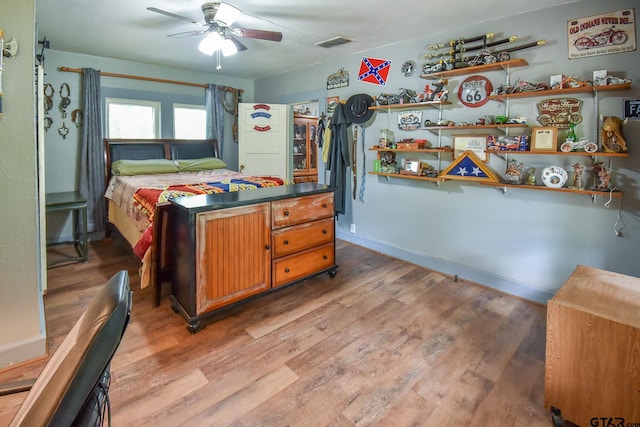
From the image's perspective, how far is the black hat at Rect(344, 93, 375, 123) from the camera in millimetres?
4082

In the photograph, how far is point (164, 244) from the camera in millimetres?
2705

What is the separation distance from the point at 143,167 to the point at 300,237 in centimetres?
262

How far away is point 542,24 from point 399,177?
6.01 feet

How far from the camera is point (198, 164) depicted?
188 inches

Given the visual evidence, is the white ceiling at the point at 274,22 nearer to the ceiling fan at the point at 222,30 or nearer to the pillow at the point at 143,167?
the ceiling fan at the point at 222,30

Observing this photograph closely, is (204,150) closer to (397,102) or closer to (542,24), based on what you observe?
(397,102)

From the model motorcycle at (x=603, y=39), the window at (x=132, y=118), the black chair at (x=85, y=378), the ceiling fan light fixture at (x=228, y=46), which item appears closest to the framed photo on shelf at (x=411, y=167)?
the model motorcycle at (x=603, y=39)

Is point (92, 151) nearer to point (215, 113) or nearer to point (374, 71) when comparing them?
point (215, 113)

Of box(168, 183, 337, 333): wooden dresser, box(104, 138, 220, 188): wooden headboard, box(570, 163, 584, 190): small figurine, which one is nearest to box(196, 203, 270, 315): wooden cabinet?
box(168, 183, 337, 333): wooden dresser

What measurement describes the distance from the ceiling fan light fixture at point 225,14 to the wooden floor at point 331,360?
229cm

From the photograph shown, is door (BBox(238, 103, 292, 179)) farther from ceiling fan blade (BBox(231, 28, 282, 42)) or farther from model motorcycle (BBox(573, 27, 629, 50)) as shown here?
model motorcycle (BBox(573, 27, 629, 50))

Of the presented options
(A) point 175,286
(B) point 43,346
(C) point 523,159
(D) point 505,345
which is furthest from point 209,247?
(C) point 523,159

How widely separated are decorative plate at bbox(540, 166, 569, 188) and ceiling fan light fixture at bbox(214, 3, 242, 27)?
108 inches

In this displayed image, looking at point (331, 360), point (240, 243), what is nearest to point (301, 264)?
point (240, 243)
